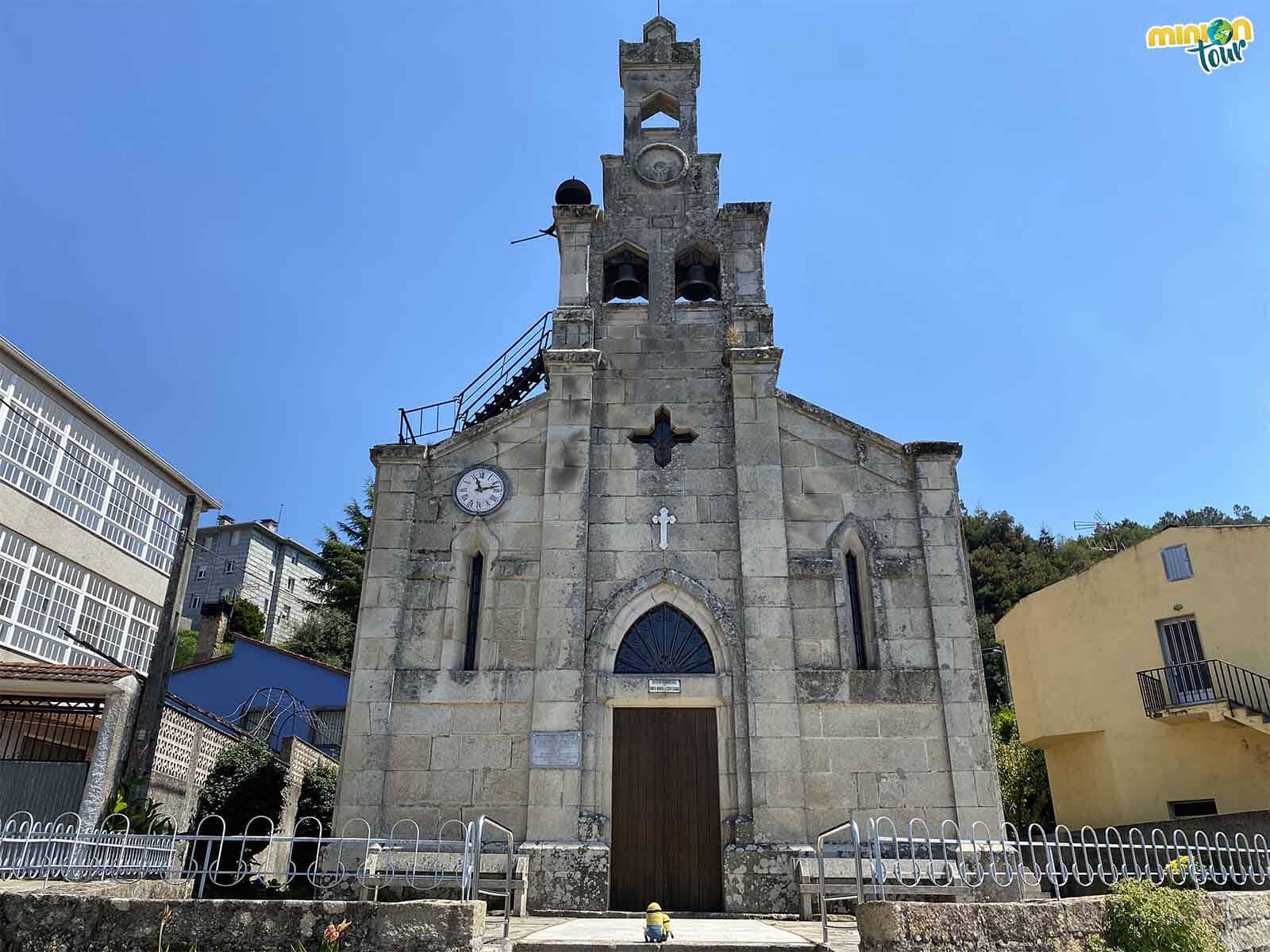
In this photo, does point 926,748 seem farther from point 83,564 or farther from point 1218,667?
point 83,564

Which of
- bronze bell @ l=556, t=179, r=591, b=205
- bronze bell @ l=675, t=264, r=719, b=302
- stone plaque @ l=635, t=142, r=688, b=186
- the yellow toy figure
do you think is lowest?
the yellow toy figure

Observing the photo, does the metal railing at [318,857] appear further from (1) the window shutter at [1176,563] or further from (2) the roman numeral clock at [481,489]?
(1) the window shutter at [1176,563]

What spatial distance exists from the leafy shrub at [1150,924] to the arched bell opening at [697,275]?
11.3m

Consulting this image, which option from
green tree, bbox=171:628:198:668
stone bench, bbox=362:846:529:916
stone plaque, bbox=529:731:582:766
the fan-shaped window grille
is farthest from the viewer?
green tree, bbox=171:628:198:668

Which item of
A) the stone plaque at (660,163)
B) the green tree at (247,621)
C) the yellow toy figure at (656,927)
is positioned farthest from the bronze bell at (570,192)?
the green tree at (247,621)

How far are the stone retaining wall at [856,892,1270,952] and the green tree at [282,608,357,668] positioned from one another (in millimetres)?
37541

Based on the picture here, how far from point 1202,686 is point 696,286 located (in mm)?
14640

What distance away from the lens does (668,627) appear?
13.9 m

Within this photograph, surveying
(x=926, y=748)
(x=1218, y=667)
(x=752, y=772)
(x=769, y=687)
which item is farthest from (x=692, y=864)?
(x=1218, y=667)

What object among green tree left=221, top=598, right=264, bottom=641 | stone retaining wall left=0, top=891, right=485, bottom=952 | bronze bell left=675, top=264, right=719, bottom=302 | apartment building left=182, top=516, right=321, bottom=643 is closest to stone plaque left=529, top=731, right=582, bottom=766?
stone retaining wall left=0, top=891, right=485, bottom=952

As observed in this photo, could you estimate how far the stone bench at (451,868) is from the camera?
11578 millimetres

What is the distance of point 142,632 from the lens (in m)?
24.7

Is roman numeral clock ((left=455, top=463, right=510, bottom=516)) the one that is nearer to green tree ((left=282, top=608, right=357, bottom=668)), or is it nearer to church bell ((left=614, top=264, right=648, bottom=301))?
church bell ((left=614, top=264, right=648, bottom=301))

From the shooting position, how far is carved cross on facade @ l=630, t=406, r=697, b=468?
15.1m
